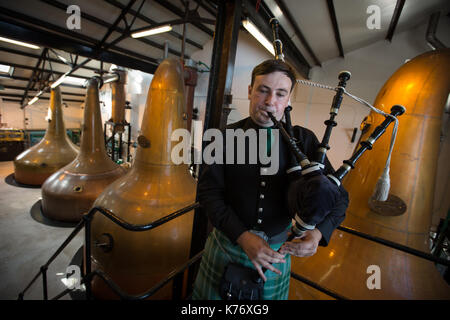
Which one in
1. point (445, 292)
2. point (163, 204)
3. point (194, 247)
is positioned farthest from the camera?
point (163, 204)

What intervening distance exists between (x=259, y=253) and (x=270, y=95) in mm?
792

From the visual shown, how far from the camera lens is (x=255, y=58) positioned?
6762mm

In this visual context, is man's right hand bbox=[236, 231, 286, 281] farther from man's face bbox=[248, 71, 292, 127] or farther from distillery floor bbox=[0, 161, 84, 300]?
distillery floor bbox=[0, 161, 84, 300]

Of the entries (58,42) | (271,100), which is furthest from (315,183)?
(58,42)

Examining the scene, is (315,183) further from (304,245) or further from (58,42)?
(58,42)

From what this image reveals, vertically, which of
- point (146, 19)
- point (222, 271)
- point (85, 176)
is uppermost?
point (146, 19)

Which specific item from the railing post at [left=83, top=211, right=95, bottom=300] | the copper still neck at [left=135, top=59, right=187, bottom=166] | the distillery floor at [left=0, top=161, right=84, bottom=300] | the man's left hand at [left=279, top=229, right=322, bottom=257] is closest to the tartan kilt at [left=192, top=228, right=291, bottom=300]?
the man's left hand at [left=279, top=229, right=322, bottom=257]

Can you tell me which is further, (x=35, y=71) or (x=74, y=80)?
(x=74, y=80)

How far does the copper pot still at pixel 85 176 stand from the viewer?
4798 mm

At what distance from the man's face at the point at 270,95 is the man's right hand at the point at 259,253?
2.03 feet

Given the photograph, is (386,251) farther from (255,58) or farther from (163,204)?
(255,58)

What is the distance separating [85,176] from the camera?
16.3 ft
